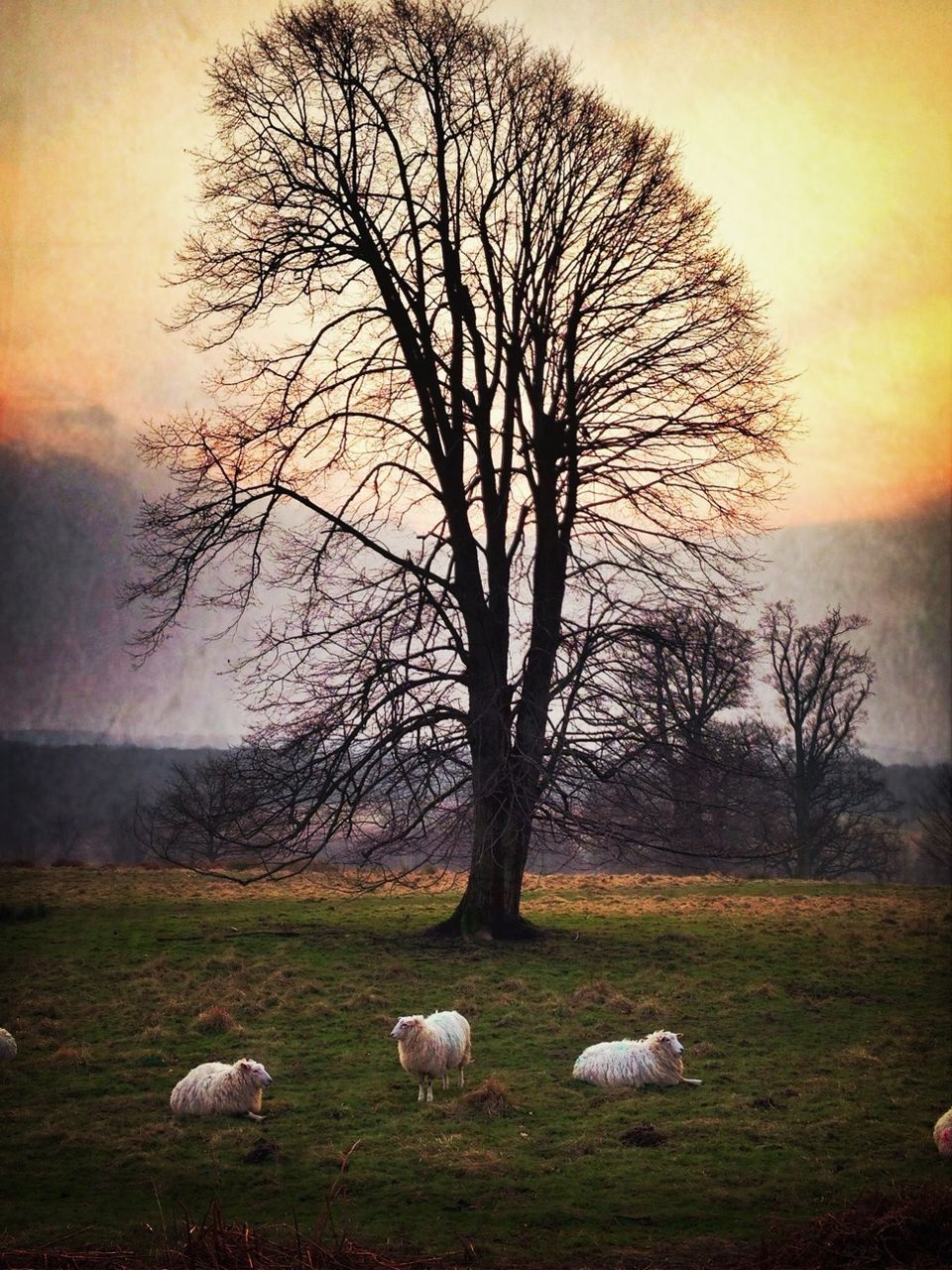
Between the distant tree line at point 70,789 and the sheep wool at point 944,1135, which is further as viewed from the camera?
the distant tree line at point 70,789

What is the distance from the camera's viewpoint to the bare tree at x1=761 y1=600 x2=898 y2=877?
49.3 feet

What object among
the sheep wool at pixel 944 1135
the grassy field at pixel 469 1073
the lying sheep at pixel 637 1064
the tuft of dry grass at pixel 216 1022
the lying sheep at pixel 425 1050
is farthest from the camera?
the tuft of dry grass at pixel 216 1022

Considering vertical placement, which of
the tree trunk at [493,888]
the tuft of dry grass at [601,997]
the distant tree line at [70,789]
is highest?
the distant tree line at [70,789]

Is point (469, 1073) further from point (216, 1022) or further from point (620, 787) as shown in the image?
point (620, 787)

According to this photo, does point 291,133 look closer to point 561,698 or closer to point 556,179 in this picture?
point 556,179

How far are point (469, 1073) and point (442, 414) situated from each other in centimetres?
589

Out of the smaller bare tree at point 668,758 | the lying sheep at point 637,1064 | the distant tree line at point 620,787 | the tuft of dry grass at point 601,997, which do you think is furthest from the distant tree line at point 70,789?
the lying sheep at point 637,1064

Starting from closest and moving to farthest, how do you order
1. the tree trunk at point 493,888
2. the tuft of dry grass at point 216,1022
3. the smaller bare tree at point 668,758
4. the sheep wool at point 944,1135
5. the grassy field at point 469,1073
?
the grassy field at point 469,1073 < the sheep wool at point 944,1135 < the tuft of dry grass at point 216,1022 < the smaller bare tree at point 668,758 < the tree trunk at point 493,888

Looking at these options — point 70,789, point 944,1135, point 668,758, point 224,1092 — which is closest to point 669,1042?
point 944,1135

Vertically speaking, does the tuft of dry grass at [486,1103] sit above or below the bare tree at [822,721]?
below

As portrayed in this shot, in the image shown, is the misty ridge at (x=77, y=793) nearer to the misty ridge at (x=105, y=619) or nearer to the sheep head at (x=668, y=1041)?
the misty ridge at (x=105, y=619)

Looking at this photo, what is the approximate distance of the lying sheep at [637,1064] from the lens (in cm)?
648

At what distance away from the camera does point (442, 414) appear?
404 inches

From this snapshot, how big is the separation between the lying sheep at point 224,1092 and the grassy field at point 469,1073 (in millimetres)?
161
